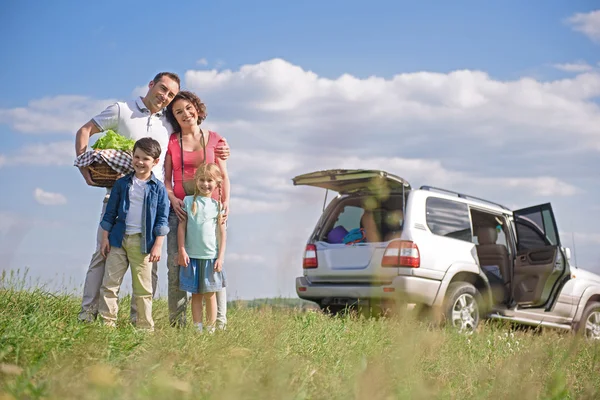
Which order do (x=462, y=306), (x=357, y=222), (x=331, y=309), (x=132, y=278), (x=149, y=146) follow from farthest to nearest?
1. (x=331, y=309)
2. (x=357, y=222)
3. (x=462, y=306)
4. (x=132, y=278)
5. (x=149, y=146)

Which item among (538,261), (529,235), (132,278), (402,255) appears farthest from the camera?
(529,235)

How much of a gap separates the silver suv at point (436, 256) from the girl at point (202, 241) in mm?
2582

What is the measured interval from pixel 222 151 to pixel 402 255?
9.13 ft

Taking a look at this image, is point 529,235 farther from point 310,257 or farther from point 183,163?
point 183,163

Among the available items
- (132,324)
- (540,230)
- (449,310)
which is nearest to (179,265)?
(132,324)

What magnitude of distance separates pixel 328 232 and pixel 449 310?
1.83 m

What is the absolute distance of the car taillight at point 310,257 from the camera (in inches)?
337

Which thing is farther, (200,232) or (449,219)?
(449,219)

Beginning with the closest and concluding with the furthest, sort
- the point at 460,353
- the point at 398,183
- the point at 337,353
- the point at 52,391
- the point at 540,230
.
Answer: the point at 52,391, the point at 337,353, the point at 460,353, the point at 398,183, the point at 540,230

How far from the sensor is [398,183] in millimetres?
8031

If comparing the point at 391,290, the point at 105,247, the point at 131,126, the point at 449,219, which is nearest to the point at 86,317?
the point at 105,247

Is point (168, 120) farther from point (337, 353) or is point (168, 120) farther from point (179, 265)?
point (337, 353)

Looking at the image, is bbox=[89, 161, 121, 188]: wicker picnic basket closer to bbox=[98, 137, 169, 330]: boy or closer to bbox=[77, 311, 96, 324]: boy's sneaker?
bbox=[98, 137, 169, 330]: boy

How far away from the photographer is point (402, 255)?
25.2ft
